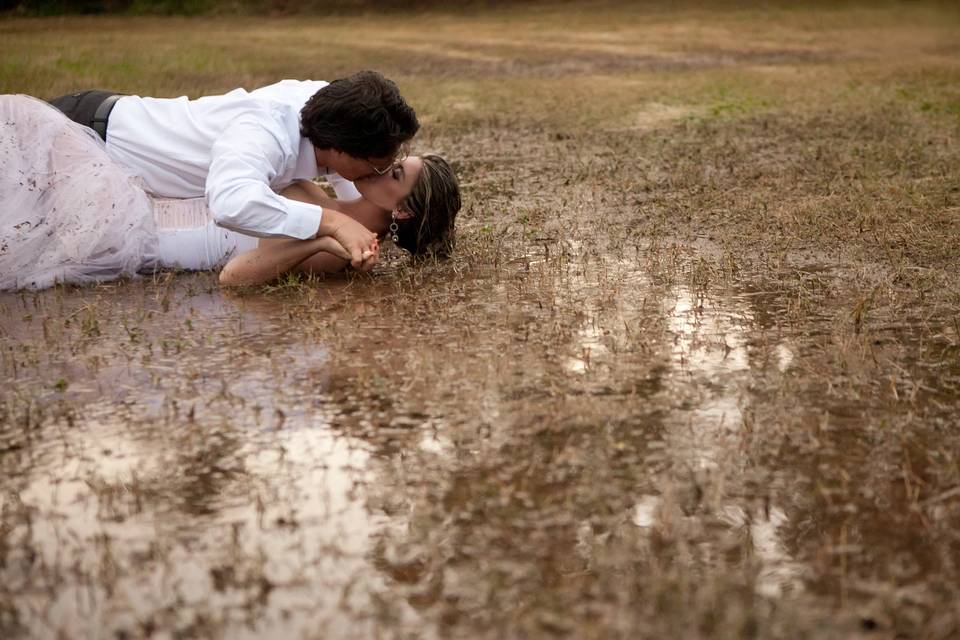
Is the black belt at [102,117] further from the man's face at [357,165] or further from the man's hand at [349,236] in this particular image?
the man's hand at [349,236]

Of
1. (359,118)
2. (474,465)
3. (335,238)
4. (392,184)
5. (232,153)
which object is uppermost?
(359,118)

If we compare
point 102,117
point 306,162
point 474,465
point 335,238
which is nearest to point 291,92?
point 306,162

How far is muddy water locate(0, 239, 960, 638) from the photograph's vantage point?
2.92 meters

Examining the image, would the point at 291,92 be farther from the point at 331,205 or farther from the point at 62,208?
the point at 62,208

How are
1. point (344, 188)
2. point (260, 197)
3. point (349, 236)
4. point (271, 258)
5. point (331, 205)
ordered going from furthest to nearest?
point (344, 188), point (331, 205), point (271, 258), point (349, 236), point (260, 197)

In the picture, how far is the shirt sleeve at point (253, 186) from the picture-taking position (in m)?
5.29

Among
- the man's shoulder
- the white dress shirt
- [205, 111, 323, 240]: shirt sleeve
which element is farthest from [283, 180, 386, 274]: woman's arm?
the man's shoulder

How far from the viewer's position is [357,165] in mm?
5785

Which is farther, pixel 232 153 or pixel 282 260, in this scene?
pixel 282 260

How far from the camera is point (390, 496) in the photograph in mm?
3477

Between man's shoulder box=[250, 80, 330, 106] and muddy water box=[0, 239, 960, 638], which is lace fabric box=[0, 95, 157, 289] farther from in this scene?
man's shoulder box=[250, 80, 330, 106]

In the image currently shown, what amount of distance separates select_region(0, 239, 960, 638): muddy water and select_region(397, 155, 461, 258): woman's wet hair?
56 centimetres

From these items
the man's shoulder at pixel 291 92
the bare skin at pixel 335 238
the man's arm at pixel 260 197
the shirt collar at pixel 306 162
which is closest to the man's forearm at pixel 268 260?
the bare skin at pixel 335 238

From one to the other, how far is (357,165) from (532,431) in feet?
7.57
